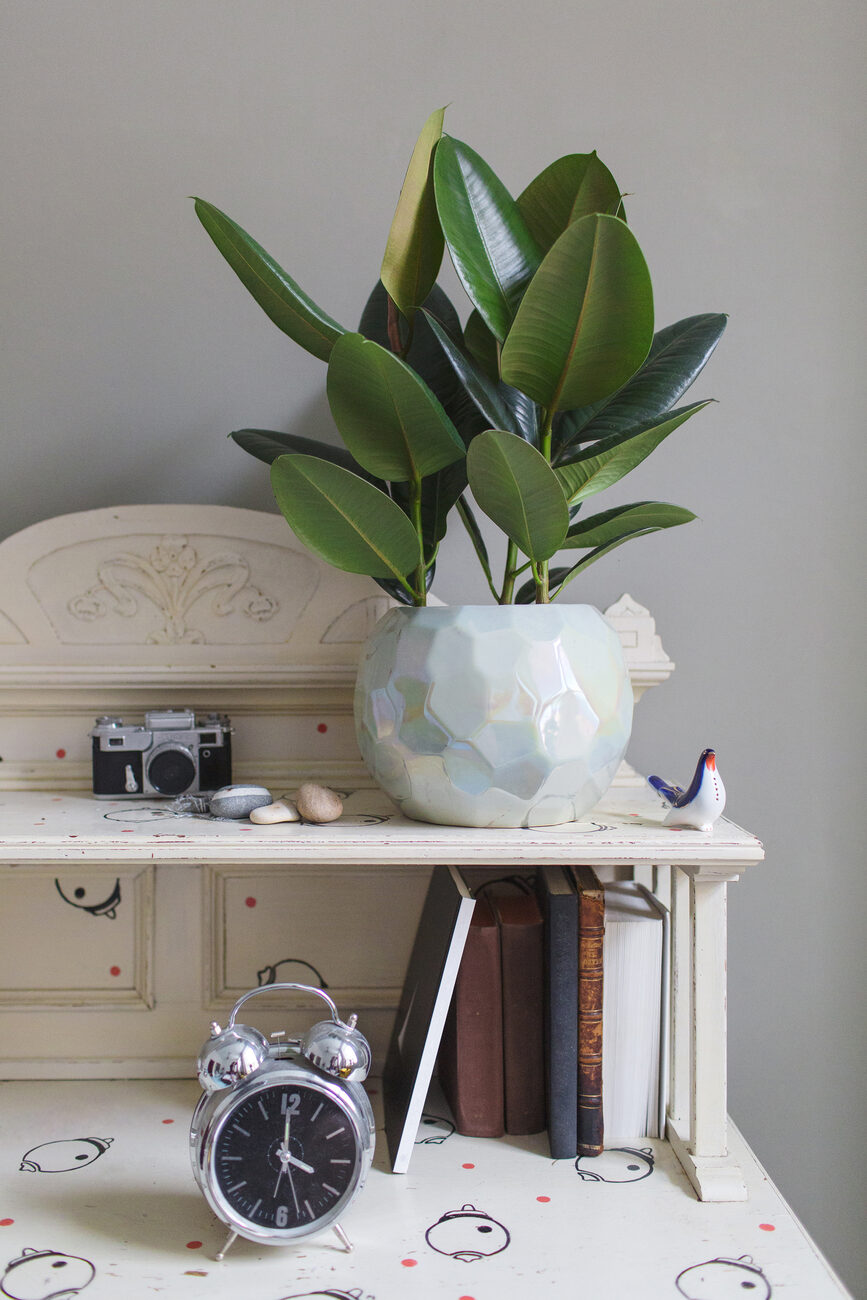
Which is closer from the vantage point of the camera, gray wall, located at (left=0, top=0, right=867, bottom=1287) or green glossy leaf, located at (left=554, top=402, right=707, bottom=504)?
green glossy leaf, located at (left=554, top=402, right=707, bottom=504)

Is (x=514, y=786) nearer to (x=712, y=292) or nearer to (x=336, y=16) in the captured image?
(x=712, y=292)

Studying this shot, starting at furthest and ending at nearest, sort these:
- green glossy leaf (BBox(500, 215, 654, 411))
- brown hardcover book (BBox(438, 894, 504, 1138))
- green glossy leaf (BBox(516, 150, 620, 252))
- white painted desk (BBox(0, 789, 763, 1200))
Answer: white painted desk (BBox(0, 789, 763, 1200)) < brown hardcover book (BBox(438, 894, 504, 1138)) < green glossy leaf (BBox(516, 150, 620, 252)) < green glossy leaf (BBox(500, 215, 654, 411))

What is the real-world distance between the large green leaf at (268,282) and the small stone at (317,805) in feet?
1.19

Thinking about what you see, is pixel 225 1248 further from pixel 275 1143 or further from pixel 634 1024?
pixel 634 1024

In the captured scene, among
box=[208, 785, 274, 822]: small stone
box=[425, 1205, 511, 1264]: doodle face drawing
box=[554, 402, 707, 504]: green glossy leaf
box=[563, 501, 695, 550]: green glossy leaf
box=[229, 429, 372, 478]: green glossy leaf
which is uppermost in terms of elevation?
box=[229, 429, 372, 478]: green glossy leaf

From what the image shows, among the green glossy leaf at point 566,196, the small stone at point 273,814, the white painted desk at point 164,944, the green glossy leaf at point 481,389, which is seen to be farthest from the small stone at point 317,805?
the green glossy leaf at point 566,196

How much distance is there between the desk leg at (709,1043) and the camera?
750mm

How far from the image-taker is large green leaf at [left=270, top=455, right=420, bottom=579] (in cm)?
70

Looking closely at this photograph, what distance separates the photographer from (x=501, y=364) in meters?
0.69

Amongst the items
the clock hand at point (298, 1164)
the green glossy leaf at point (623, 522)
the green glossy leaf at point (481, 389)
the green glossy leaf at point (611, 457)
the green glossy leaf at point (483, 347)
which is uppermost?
the green glossy leaf at point (483, 347)

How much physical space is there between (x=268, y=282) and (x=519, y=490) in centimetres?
25

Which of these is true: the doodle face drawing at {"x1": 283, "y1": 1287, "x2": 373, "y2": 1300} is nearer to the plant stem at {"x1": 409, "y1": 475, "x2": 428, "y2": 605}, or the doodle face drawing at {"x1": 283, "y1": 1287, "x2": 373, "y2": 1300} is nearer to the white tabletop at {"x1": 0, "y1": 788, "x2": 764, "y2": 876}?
the white tabletop at {"x1": 0, "y1": 788, "x2": 764, "y2": 876}

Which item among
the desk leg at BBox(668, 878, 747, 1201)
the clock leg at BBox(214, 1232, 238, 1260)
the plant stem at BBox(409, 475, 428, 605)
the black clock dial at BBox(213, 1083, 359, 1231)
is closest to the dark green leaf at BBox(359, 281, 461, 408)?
the plant stem at BBox(409, 475, 428, 605)

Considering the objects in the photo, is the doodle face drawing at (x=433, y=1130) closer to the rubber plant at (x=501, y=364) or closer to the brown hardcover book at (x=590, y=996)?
the brown hardcover book at (x=590, y=996)
